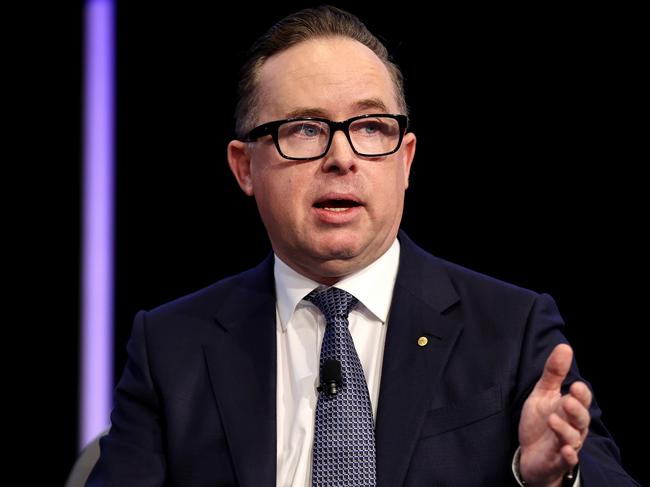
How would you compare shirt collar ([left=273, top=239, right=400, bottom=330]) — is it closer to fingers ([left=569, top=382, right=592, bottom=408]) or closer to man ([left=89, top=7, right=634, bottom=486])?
man ([left=89, top=7, right=634, bottom=486])

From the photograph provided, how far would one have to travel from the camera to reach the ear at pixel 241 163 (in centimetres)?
221

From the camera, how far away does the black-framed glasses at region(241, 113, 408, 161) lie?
1.96 m

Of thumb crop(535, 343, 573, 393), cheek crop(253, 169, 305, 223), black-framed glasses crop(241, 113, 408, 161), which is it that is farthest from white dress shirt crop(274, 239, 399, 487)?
thumb crop(535, 343, 573, 393)

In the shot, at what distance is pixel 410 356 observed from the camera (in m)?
1.90

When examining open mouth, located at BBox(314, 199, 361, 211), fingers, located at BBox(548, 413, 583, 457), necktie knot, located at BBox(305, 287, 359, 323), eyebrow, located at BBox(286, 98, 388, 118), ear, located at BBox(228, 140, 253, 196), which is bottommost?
fingers, located at BBox(548, 413, 583, 457)

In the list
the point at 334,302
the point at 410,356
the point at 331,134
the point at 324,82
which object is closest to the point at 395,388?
the point at 410,356

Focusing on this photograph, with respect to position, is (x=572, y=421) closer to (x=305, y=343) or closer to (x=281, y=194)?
(x=305, y=343)

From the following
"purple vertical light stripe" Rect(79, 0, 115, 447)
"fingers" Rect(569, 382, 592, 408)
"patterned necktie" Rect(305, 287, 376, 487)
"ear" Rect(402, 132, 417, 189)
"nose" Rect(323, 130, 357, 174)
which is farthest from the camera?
"purple vertical light stripe" Rect(79, 0, 115, 447)

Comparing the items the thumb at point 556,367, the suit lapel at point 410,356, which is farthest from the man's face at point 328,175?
the thumb at point 556,367

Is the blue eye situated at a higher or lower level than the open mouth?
higher

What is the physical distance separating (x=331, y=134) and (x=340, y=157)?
0.22 ft

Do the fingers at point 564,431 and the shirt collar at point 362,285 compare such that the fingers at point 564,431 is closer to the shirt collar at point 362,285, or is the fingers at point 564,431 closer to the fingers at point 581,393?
the fingers at point 581,393

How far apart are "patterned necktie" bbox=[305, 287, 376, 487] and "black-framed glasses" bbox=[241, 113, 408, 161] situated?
15.5 inches

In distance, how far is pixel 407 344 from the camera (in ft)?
6.29
